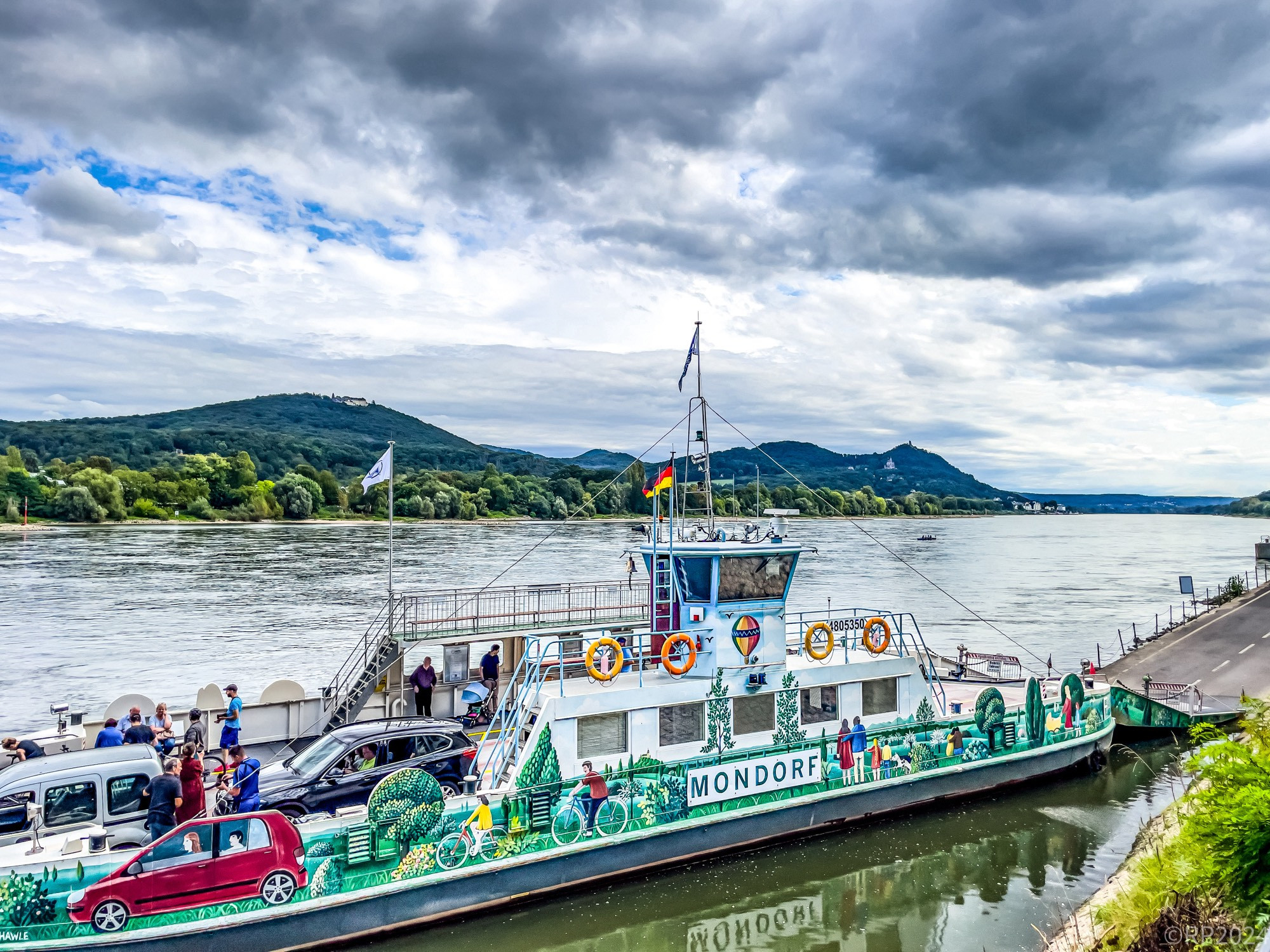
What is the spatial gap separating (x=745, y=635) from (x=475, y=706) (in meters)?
5.10

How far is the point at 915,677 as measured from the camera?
1392 centimetres

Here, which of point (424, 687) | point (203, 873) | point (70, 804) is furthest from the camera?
point (424, 687)

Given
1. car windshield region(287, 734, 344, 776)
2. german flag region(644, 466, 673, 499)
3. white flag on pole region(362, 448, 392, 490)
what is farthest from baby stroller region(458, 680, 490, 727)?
german flag region(644, 466, 673, 499)

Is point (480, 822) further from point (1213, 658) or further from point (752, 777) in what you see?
point (1213, 658)

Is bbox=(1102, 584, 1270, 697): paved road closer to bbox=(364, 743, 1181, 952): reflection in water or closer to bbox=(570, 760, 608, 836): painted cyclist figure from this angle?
bbox=(364, 743, 1181, 952): reflection in water

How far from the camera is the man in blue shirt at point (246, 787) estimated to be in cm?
934

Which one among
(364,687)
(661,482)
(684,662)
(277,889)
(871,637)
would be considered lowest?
(277,889)

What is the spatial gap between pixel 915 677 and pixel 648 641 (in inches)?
173

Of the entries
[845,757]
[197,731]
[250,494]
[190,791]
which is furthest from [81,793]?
[250,494]

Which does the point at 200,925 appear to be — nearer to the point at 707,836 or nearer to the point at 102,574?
the point at 707,836

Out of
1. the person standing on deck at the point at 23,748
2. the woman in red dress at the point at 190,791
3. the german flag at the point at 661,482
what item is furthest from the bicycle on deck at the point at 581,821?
the person standing on deck at the point at 23,748

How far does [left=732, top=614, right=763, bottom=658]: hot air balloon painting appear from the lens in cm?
1257

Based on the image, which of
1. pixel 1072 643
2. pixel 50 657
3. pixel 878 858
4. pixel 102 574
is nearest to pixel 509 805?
pixel 878 858

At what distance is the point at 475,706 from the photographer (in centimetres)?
1473
